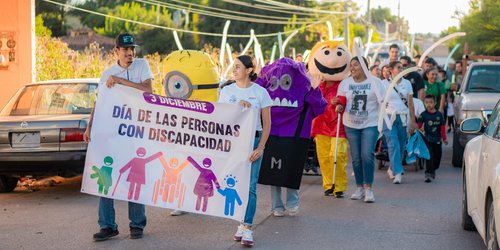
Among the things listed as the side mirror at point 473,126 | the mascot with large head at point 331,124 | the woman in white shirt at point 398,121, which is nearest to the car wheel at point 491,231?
the side mirror at point 473,126

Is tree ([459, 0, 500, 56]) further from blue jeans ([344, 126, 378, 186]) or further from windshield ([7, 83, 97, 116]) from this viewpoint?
windshield ([7, 83, 97, 116])

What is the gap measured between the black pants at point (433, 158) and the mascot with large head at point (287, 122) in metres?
3.89

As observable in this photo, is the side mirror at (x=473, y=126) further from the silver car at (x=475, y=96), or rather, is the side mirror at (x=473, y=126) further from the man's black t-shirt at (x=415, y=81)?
the man's black t-shirt at (x=415, y=81)

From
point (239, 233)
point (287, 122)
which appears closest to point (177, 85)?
point (287, 122)

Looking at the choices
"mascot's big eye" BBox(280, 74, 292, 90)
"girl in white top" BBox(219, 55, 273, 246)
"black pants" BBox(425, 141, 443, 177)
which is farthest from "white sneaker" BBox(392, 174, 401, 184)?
"girl in white top" BBox(219, 55, 273, 246)

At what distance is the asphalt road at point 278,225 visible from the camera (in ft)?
26.6

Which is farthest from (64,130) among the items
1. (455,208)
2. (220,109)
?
(455,208)

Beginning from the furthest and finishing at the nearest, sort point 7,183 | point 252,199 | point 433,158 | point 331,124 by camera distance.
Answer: point 433,158, point 7,183, point 331,124, point 252,199

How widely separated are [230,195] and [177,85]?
2328mm

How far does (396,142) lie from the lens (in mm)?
12898

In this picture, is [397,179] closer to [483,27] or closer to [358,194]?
[358,194]

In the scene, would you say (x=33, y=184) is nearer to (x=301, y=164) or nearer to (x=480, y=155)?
(x=301, y=164)

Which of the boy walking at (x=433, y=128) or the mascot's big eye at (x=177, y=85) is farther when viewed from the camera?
the boy walking at (x=433, y=128)

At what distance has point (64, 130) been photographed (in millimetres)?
10766
